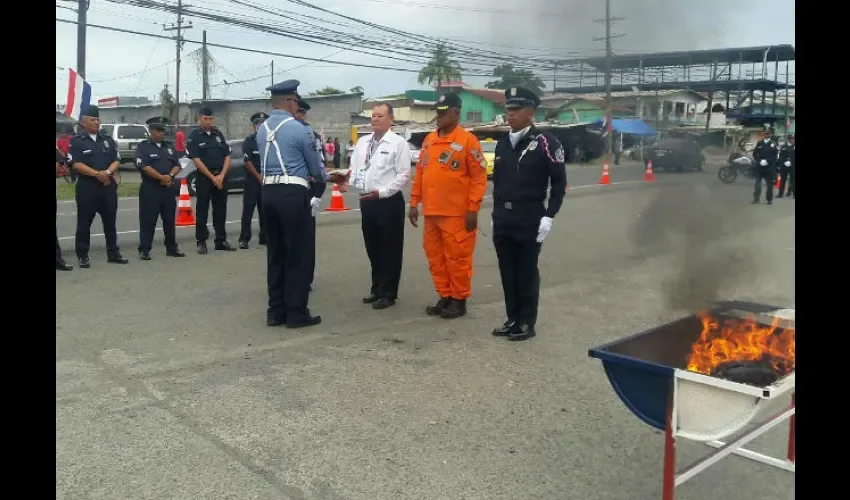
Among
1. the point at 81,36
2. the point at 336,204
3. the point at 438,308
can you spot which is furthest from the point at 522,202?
the point at 81,36

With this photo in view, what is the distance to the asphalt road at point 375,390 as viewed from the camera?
10.9ft

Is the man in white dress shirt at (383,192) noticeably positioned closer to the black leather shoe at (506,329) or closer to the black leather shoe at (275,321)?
the black leather shoe at (275,321)

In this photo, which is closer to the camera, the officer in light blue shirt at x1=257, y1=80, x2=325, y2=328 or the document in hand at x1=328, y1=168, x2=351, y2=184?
the officer in light blue shirt at x1=257, y1=80, x2=325, y2=328

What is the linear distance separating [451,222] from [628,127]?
2538 millimetres

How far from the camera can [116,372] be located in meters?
4.75

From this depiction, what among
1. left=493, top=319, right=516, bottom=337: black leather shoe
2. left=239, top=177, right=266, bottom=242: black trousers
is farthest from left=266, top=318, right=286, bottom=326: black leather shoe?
left=239, top=177, right=266, bottom=242: black trousers

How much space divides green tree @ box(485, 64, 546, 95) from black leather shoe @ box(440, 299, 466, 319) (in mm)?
2157

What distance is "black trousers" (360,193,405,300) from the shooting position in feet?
21.4

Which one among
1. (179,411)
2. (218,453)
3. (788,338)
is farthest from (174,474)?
(788,338)

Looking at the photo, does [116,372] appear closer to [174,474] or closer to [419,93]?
[174,474]

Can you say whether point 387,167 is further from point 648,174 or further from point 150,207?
point 150,207

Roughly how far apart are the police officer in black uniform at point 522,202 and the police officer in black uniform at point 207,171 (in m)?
5.08

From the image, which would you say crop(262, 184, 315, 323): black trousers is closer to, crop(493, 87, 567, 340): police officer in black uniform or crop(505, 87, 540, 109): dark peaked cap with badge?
crop(493, 87, 567, 340): police officer in black uniform

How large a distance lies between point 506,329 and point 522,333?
5.3 inches
